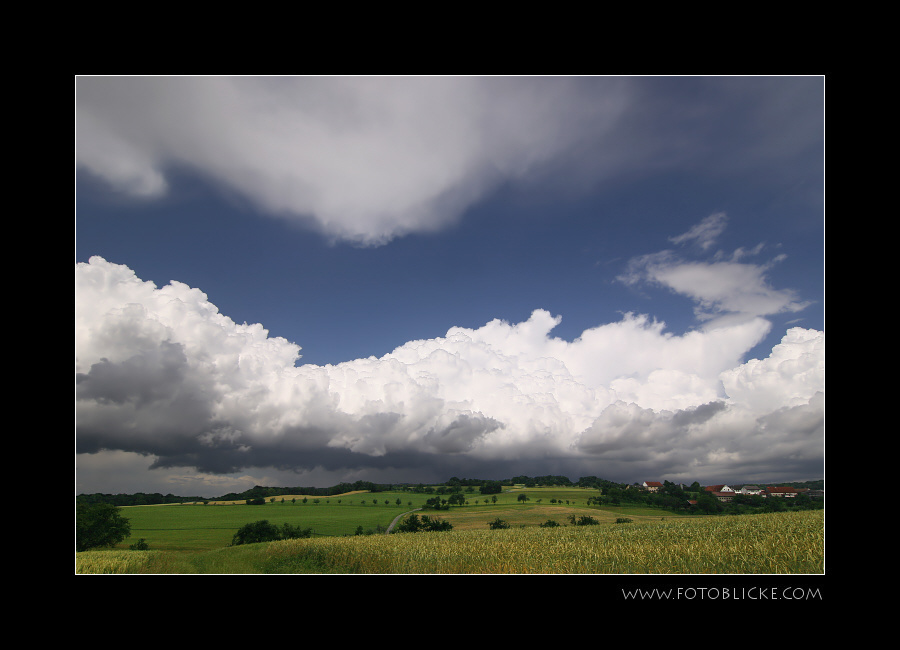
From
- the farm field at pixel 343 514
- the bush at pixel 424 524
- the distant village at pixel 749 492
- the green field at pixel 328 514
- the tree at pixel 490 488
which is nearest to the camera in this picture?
the distant village at pixel 749 492

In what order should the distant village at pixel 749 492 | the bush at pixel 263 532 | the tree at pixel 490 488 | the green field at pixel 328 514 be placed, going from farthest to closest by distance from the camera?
the tree at pixel 490 488, the green field at pixel 328 514, the bush at pixel 263 532, the distant village at pixel 749 492

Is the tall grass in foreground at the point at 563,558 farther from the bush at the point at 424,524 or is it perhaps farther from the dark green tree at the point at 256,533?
the dark green tree at the point at 256,533

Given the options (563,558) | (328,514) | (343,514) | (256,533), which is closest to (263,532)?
(256,533)

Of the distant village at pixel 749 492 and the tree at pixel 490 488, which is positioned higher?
the distant village at pixel 749 492

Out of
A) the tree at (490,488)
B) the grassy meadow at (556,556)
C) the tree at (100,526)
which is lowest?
the tree at (490,488)

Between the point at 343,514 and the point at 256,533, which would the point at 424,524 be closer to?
the point at 256,533

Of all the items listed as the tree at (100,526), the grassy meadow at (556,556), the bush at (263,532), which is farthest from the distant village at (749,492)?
the tree at (100,526)

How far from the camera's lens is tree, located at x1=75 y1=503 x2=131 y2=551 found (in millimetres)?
41531

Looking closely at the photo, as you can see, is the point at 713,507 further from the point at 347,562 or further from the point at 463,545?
the point at 347,562

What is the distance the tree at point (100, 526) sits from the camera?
4153 centimetres

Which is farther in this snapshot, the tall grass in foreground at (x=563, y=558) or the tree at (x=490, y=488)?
the tree at (x=490, y=488)
